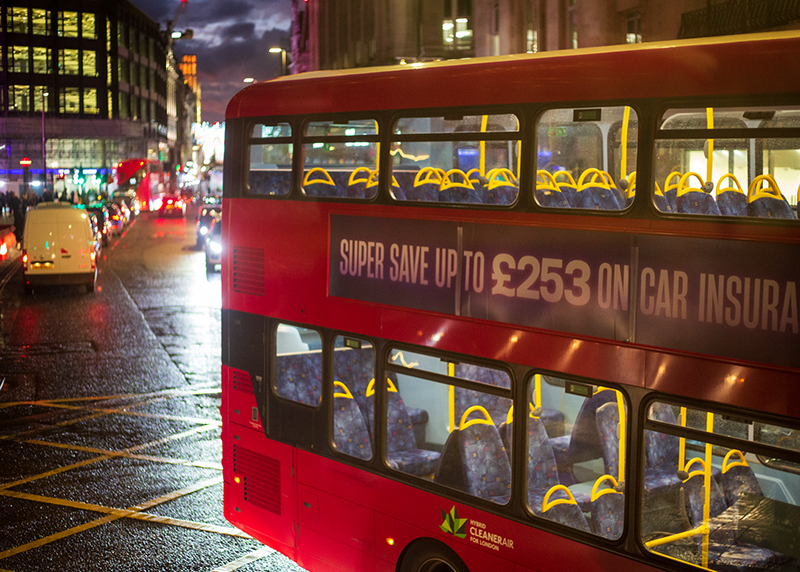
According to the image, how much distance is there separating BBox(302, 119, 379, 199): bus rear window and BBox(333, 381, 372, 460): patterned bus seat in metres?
1.50

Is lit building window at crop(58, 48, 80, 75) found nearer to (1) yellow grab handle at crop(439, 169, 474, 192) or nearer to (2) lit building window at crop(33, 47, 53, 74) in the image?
(2) lit building window at crop(33, 47, 53, 74)

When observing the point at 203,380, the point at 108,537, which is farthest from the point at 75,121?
the point at 108,537

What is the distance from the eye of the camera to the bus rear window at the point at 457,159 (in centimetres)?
535

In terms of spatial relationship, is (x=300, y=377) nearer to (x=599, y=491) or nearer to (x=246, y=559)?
(x=246, y=559)

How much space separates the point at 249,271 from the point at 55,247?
56.4 ft

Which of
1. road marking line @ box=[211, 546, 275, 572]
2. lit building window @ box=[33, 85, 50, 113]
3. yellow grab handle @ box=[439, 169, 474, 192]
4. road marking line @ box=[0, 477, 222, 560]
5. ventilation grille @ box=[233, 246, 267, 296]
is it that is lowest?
road marking line @ box=[211, 546, 275, 572]

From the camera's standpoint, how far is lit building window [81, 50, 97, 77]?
89750 millimetres

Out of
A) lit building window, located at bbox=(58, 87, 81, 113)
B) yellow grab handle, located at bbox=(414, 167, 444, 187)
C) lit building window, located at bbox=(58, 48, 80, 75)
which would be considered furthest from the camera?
lit building window, located at bbox=(58, 48, 80, 75)

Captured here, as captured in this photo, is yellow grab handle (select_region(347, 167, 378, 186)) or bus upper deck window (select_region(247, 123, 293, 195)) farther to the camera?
bus upper deck window (select_region(247, 123, 293, 195))

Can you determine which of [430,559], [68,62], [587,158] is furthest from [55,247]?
[68,62]

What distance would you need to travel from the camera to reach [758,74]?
4070 millimetres

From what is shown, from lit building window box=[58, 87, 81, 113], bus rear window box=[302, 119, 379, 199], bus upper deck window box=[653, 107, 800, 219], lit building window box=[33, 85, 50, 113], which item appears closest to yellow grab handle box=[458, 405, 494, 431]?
bus rear window box=[302, 119, 379, 199]

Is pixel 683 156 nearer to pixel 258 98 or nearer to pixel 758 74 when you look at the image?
pixel 758 74

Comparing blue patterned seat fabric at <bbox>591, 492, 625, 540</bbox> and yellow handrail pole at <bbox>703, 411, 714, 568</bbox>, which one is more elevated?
yellow handrail pole at <bbox>703, 411, 714, 568</bbox>
